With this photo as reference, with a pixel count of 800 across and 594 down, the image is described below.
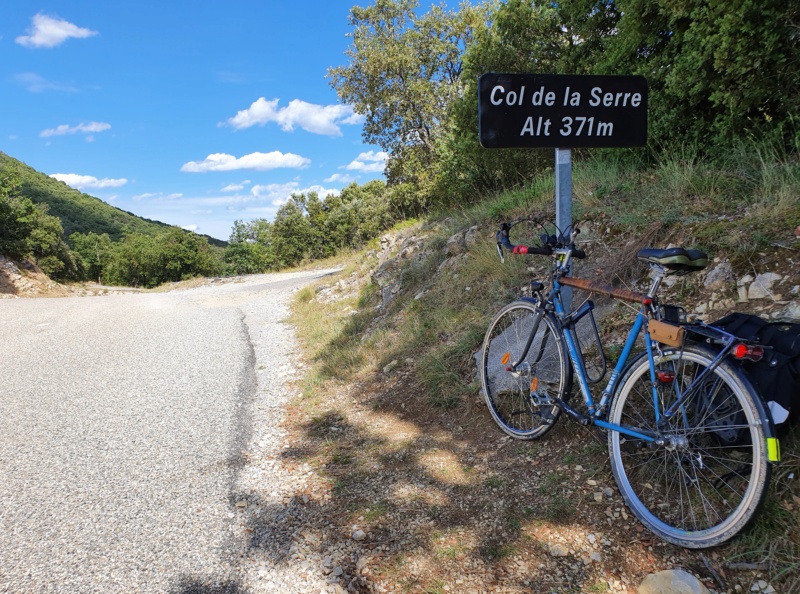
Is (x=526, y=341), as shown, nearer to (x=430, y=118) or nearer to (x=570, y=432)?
(x=570, y=432)

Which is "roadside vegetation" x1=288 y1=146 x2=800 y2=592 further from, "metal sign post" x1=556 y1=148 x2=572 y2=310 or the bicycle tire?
"metal sign post" x1=556 y1=148 x2=572 y2=310

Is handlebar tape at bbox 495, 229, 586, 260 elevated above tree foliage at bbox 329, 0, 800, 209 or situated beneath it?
situated beneath

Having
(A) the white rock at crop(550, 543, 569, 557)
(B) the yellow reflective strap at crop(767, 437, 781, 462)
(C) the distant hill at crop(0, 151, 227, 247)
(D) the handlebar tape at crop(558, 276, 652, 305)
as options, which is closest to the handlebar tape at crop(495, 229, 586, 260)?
(D) the handlebar tape at crop(558, 276, 652, 305)

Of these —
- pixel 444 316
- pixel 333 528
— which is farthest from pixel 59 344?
pixel 333 528

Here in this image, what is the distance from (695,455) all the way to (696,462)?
0.41 feet

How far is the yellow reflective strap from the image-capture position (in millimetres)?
1756

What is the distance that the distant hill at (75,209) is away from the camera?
86463mm

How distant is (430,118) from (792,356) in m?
18.3

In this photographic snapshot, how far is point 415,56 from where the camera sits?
59.0 feet

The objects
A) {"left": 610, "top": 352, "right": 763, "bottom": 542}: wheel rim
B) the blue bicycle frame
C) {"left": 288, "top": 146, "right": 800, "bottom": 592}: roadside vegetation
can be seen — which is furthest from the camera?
the blue bicycle frame

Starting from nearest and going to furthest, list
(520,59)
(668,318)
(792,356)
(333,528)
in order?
(792,356)
(668,318)
(333,528)
(520,59)

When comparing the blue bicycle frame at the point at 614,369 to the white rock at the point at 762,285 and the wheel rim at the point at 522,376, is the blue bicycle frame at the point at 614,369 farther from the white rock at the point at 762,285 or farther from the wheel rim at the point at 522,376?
the white rock at the point at 762,285

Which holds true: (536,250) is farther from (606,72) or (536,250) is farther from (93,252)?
(93,252)

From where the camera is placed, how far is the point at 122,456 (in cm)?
367
